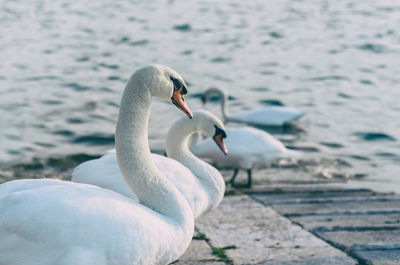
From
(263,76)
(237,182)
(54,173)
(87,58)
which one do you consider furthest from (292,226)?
(87,58)

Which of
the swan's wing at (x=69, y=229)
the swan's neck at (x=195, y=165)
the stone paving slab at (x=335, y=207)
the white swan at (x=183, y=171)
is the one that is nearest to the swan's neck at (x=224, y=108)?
the stone paving slab at (x=335, y=207)

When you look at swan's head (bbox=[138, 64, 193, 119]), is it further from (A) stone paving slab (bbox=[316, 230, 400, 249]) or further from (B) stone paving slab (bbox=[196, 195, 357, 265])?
(A) stone paving slab (bbox=[316, 230, 400, 249])

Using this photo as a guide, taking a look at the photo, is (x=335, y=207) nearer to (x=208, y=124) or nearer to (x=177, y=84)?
(x=208, y=124)

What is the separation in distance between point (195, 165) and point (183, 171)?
484 millimetres

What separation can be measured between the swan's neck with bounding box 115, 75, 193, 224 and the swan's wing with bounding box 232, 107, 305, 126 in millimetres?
6961

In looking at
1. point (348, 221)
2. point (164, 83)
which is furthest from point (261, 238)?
point (164, 83)

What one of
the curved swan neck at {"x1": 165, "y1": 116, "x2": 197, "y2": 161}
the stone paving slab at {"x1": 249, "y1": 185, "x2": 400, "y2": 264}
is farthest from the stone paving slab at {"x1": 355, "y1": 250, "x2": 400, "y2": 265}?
the curved swan neck at {"x1": 165, "y1": 116, "x2": 197, "y2": 161}

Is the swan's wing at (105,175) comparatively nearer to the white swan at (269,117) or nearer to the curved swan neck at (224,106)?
the white swan at (269,117)

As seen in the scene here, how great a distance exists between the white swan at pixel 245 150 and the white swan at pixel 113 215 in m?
3.83

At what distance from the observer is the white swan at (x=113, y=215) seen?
9.60 ft

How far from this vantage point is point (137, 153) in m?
3.53

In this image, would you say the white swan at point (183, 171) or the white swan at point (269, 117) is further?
the white swan at point (269, 117)

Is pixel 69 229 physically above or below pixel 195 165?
above

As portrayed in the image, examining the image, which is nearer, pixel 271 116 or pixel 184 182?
pixel 184 182
